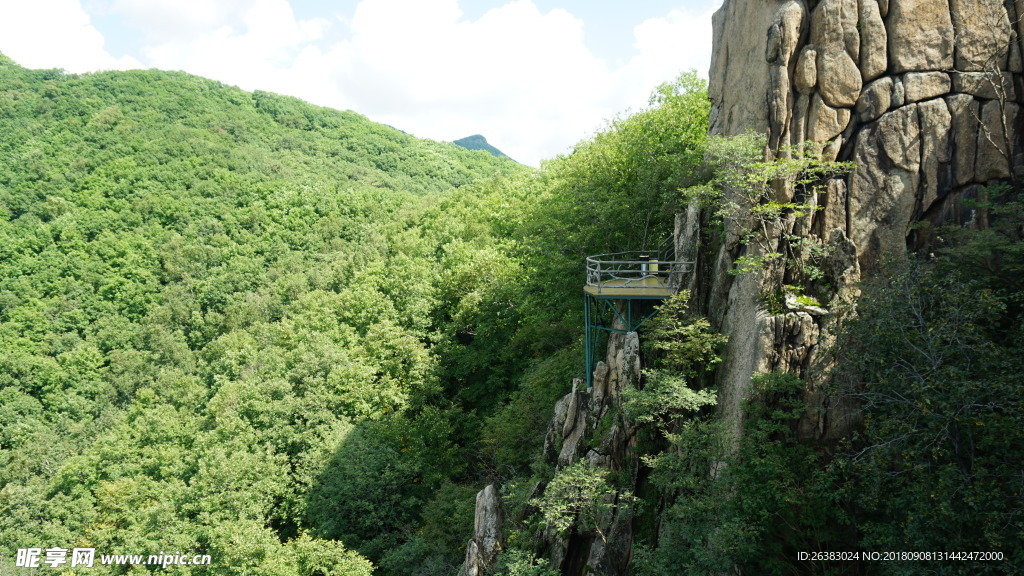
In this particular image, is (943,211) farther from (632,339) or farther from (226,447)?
(226,447)

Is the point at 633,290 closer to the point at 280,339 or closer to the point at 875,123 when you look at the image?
the point at 875,123

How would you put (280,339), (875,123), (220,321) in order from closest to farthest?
(875,123)
(280,339)
(220,321)

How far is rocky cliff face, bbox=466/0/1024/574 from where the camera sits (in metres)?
13.4

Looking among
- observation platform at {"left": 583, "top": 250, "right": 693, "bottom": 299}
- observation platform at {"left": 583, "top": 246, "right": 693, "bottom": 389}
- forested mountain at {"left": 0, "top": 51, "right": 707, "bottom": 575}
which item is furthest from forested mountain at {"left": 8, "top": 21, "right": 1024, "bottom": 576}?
observation platform at {"left": 583, "top": 250, "right": 693, "bottom": 299}

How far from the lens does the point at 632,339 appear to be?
16.9 metres

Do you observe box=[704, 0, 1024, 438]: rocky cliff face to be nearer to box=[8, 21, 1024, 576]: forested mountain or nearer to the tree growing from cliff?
box=[8, 21, 1024, 576]: forested mountain

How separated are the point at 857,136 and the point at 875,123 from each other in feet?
1.55

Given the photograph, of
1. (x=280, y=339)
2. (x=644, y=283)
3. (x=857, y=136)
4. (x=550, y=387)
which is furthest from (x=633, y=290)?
(x=280, y=339)

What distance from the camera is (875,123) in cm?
1427

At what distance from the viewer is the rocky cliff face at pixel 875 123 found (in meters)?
13.4

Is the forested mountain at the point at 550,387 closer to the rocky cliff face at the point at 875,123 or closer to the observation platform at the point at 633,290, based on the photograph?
the rocky cliff face at the point at 875,123

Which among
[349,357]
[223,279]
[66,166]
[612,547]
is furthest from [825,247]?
[66,166]

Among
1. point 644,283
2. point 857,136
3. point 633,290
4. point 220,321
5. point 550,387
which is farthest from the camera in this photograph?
point 220,321

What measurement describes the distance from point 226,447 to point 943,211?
3123 centimetres
